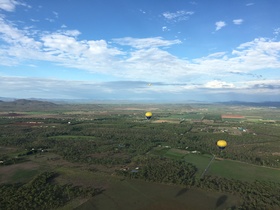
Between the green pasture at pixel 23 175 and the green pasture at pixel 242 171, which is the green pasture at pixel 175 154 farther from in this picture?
the green pasture at pixel 23 175

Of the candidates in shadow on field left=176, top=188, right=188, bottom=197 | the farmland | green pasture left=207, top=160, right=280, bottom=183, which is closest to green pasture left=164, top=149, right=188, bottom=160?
the farmland

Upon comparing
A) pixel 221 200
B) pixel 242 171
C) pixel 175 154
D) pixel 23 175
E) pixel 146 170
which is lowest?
pixel 221 200

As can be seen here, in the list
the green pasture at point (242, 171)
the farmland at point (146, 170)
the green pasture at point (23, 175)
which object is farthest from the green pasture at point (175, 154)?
the green pasture at point (23, 175)

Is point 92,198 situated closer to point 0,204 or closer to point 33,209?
point 33,209

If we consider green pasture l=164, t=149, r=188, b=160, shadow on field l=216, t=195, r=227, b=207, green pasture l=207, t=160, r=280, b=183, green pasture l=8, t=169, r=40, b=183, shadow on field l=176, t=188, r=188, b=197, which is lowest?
shadow on field l=216, t=195, r=227, b=207

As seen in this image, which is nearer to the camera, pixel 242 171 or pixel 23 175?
pixel 23 175

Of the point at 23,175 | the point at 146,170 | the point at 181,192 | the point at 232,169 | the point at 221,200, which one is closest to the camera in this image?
the point at 221,200

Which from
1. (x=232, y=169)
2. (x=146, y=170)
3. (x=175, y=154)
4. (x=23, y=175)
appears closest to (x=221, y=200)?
(x=146, y=170)

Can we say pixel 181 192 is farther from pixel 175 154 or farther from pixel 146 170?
pixel 175 154

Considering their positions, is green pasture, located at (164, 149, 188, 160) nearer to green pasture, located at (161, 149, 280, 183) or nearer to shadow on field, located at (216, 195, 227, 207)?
green pasture, located at (161, 149, 280, 183)

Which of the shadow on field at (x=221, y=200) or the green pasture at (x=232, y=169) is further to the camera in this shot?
the green pasture at (x=232, y=169)

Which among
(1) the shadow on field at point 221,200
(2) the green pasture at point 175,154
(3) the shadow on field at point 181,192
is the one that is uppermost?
(2) the green pasture at point 175,154
